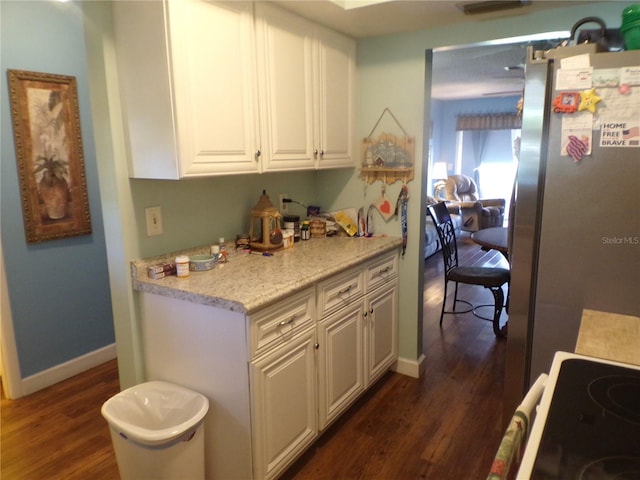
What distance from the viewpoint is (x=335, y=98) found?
259cm

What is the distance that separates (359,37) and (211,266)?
1.65 m

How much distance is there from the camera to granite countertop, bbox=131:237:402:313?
1.68 m

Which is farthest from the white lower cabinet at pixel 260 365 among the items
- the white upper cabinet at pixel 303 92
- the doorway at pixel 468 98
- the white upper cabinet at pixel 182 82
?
the doorway at pixel 468 98

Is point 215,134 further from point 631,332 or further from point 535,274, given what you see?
point 631,332

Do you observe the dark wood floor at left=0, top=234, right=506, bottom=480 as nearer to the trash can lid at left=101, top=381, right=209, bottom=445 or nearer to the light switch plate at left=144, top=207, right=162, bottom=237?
the trash can lid at left=101, top=381, right=209, bottom=445

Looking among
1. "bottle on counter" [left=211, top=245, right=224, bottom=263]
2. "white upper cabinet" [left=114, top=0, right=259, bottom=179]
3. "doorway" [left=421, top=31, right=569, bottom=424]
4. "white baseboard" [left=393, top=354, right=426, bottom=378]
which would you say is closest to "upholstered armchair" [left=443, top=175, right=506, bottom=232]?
"doorway" [left=421, top=31, right=569, bottom=424]

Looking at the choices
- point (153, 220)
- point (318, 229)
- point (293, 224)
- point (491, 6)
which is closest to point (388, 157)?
point (318, 229)

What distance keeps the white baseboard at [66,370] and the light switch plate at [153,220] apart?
4.84ft

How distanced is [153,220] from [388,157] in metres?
1.43

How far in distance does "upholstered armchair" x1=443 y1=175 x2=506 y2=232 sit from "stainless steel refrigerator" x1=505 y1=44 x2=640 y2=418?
581 centimetres

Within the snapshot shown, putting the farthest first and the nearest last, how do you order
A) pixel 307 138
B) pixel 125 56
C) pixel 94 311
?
pixel 94 311 → pixel 307 138 → pixel 125 56

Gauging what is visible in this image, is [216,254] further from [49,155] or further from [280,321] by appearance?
[49,155]

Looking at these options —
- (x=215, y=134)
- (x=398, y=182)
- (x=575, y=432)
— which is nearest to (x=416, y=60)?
(x=398, y=182)

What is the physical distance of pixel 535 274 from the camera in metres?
1.64
